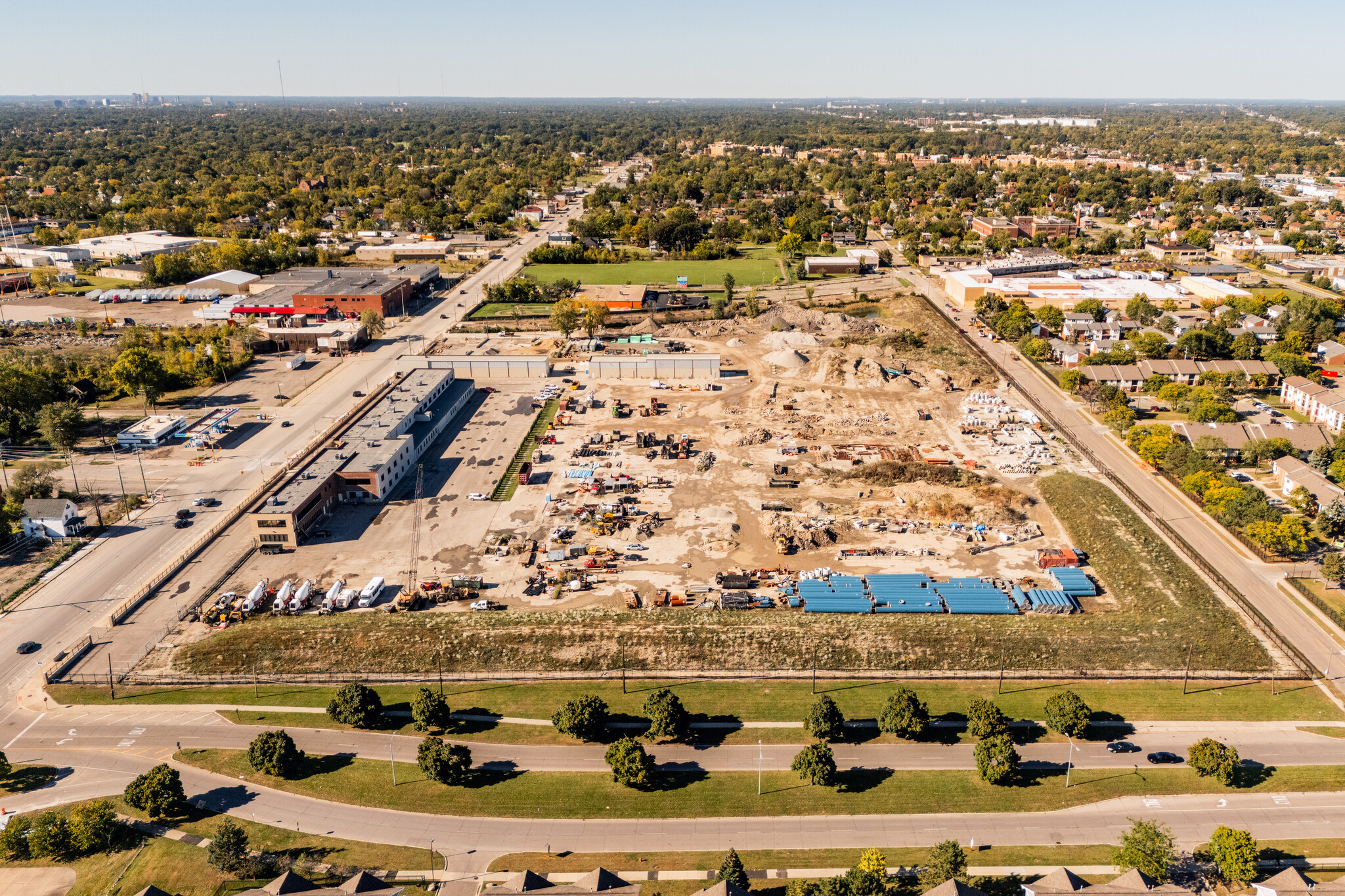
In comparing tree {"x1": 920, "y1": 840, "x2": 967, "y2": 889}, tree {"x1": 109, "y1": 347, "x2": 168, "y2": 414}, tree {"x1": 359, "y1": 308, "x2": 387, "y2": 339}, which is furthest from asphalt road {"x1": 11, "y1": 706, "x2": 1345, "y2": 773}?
tree {"x1": 359, "y1": 308, "x2": 387, "y2": 339}

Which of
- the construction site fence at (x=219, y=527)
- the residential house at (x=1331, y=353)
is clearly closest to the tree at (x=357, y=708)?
the construction site fence at (x=219, y=527)

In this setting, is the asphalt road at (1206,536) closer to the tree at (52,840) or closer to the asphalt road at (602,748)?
the asphalt road at (602,748)

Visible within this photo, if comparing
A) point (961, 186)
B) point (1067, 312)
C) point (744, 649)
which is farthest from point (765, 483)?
point (961, 186)

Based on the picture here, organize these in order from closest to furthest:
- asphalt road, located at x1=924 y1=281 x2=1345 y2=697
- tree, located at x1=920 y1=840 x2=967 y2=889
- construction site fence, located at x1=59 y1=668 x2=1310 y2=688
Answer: tree, located at x1=920 y1=840 x2=967 y2=889 → construction site fence, located at x1=59 y1=668 x2=1310 y2=688 → asphalt road, located at x1=924 y1=281 x2=1345 y2=697

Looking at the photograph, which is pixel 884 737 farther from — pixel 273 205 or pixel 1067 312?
pixel 273 205

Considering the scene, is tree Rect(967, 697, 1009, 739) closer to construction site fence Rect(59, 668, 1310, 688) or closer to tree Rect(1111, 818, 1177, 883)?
construction site fence Rect(59, 668, 1310, 688)

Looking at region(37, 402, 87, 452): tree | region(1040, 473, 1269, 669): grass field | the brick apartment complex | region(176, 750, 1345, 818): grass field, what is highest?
the brick apartment complex
